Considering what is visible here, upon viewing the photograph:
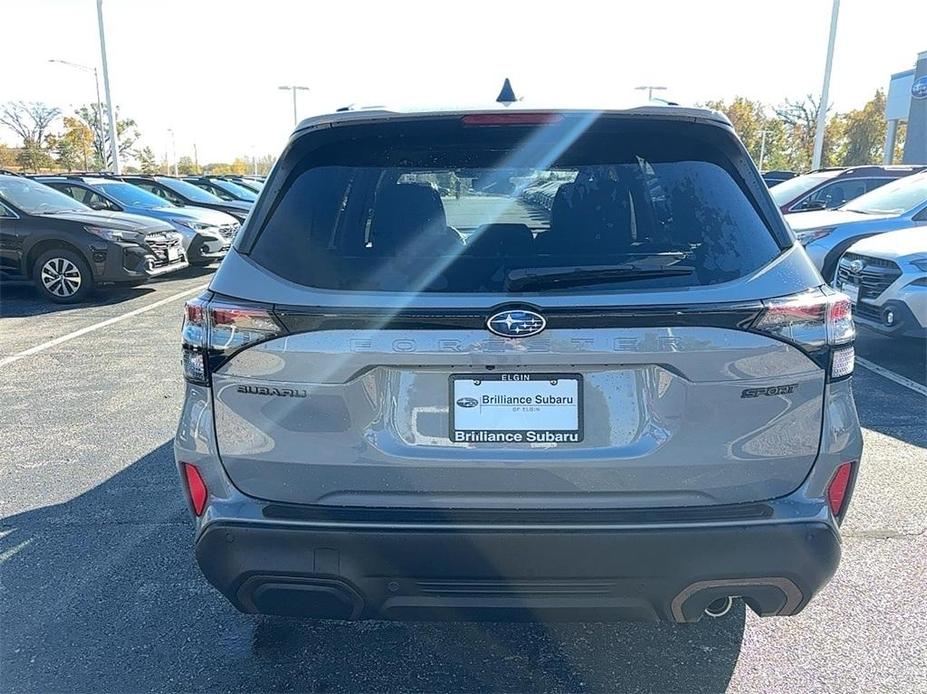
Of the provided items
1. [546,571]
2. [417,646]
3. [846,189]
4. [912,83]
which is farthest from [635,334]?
[912,83]

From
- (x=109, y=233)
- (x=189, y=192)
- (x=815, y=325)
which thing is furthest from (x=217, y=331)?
(x=189, y=192)

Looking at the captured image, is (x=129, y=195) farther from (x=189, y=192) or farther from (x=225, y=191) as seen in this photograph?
(x=225, y=191)

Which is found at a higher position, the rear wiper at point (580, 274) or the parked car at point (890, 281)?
the rear wiper at point (580, 274)

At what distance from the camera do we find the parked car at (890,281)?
614cm

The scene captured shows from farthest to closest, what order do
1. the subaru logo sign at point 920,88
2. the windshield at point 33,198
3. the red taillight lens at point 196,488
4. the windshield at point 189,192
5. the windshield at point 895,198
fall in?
the subaru logo sign at point 920,88
the windshield at point 189,192
the windshield at point 33,198
the windshield at point 895,198
the red taillight lens at point 196,488

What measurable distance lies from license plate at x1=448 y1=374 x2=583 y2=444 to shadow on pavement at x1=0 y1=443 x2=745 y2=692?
1021 mm

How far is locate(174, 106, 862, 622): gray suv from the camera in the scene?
6.23ft

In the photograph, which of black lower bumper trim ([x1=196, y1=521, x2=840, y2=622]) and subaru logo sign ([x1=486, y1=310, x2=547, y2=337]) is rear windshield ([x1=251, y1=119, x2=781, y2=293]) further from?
black lower bumper trim ([x1=196, y1=521, x2=840, y2=622])

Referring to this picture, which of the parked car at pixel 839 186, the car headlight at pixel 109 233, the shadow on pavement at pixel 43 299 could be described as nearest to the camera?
the shadow on pavement at pixel 43 299

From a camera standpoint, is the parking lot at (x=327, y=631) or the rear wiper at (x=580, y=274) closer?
the rear wiper at (x=580, y=274)

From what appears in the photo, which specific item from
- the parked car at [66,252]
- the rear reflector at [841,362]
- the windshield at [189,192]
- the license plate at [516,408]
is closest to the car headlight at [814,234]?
the rear reflector at [841,362]

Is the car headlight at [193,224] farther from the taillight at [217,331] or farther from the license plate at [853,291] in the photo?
the taillight at [217,331]

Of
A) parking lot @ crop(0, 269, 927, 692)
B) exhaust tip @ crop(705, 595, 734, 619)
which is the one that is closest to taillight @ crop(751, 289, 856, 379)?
exhaust tip @ crop(705, 595, 734, 619)

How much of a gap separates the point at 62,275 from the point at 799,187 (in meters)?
10.8
